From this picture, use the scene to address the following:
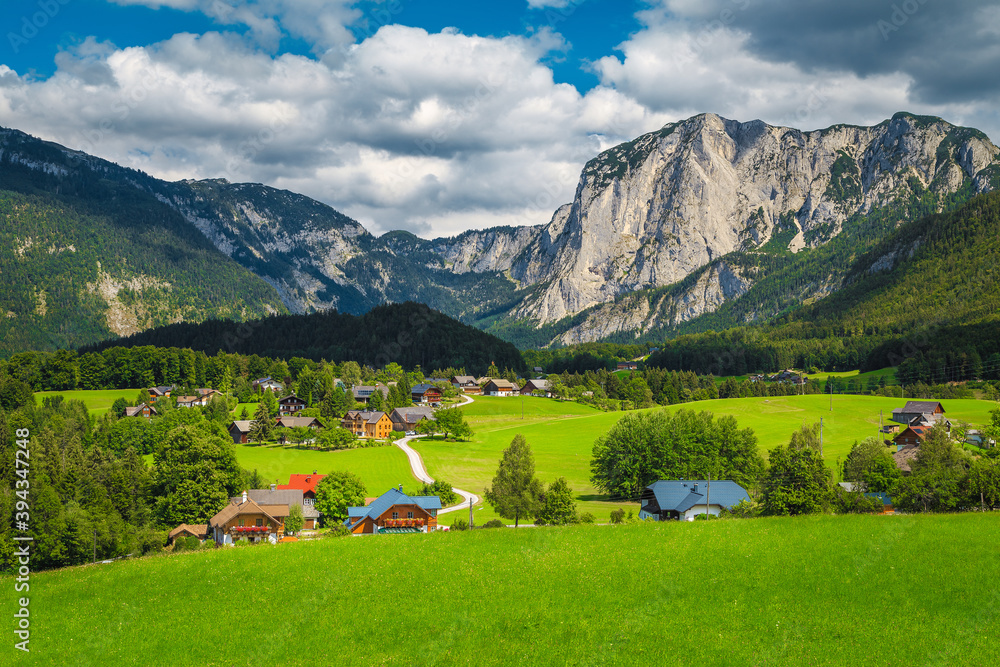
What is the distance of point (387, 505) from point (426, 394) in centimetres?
9635

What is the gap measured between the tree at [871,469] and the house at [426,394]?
4165 inches

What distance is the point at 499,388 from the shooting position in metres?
170

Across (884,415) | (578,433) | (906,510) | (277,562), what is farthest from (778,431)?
(277,562)

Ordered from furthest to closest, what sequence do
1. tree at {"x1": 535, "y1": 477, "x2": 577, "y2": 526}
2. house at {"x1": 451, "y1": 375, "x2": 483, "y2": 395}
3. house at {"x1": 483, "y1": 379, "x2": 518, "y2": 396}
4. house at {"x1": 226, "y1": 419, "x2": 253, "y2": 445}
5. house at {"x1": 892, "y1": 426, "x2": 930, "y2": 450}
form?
house at {"x1": 451, "y1": 375, "x2": 483, "y2": 395}, house at {"x1": 483, "y1": 379, "x2": 518, "y2": 396}, house at {"x1": 226, "y1": 419, "x2": 253, "y2": 445}, house at {"x1": 892, "y1": 426, "x2": 930, "y2": 450}, tree at {"x1": 535, "y1": 477, "x2": 577, "y2": 526}

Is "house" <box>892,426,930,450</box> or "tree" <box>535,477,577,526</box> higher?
"tree" <box>535,477,577,526</box>

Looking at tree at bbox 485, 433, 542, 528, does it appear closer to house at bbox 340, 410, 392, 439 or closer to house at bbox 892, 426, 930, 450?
house at bbox 892, 426, 930, 450

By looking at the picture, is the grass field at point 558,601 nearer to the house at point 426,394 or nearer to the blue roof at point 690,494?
the blue roof at point 690,494

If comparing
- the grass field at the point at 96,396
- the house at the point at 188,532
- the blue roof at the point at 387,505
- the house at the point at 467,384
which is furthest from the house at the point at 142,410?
the house at the point at 467,384

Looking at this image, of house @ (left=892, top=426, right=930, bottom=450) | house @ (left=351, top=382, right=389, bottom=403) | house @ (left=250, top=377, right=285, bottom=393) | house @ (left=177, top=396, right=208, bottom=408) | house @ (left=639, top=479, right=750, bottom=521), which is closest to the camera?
house @ (left=639, top=479, right=750, bottom=521)

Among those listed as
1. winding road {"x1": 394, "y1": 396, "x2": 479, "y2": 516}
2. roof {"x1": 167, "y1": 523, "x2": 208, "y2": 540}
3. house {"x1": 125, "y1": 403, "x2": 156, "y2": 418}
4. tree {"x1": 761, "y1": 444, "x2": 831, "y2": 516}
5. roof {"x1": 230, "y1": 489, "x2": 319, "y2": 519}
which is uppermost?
house {"x1": 125, "y1": 403, "x2": 156, "y2": 418}

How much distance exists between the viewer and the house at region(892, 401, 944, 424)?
296 ft

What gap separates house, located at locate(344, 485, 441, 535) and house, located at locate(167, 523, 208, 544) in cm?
1198

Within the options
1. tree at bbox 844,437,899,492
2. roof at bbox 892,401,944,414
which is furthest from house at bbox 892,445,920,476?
roof at bbox 892,401,944,414

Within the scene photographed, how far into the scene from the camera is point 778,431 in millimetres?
97438
